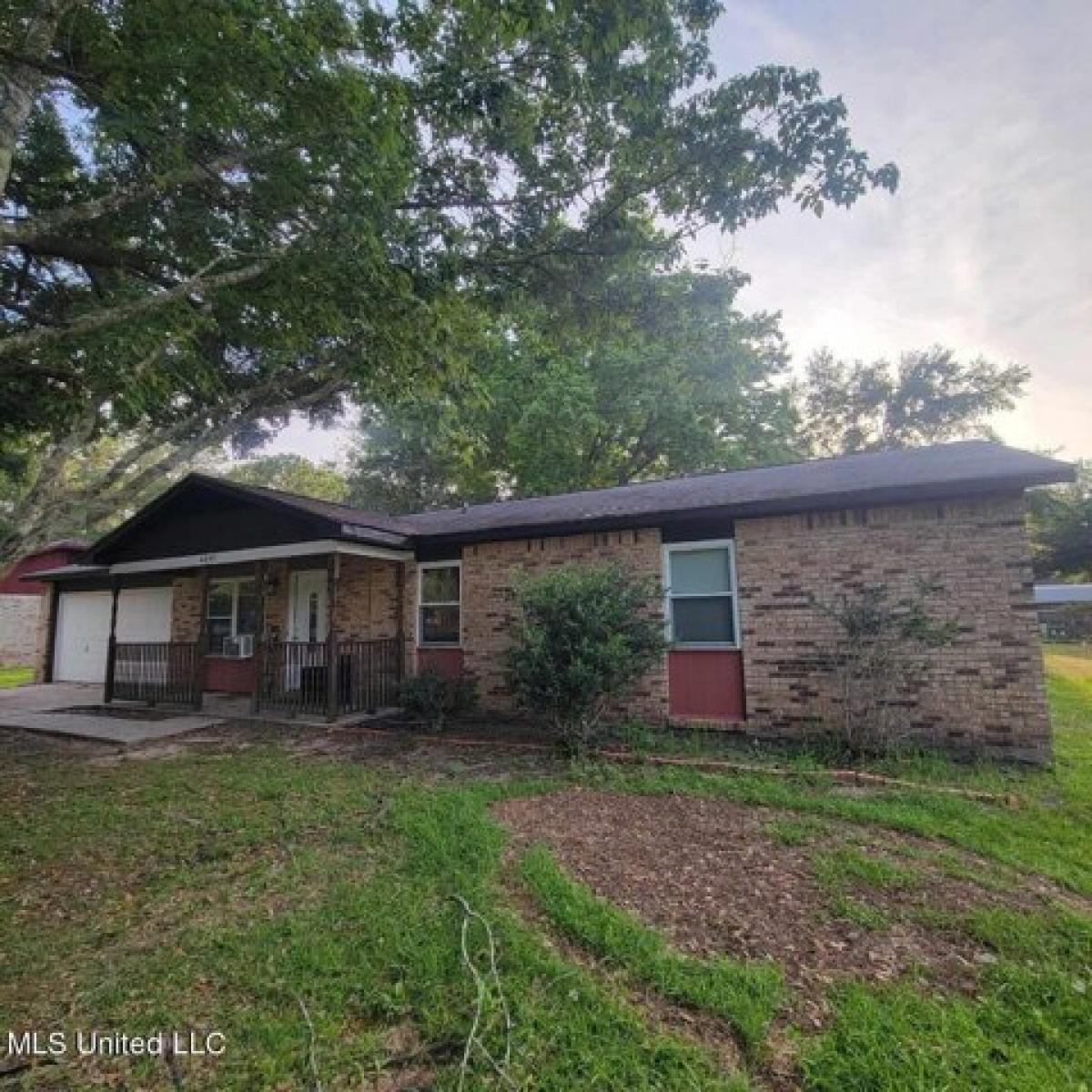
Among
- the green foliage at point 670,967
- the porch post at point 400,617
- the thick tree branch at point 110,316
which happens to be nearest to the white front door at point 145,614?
the porch post at point 400,617

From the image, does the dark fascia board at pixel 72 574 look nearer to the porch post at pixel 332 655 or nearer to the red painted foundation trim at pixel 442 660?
the porch post at pixel 332 655

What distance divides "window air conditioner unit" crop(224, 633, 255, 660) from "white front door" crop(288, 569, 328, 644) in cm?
134

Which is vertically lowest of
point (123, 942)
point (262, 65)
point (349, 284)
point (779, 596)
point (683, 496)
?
point (123, 942)

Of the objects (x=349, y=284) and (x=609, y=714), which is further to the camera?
(x=609, y=714)

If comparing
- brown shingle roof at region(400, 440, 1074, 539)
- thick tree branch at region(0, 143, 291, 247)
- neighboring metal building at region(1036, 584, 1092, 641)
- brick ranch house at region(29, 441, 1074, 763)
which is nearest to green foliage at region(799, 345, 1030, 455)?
neighboring metal building at region(1036, 584, 1092, 641)

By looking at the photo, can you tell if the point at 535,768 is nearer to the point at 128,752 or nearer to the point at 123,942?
the point at 123,942

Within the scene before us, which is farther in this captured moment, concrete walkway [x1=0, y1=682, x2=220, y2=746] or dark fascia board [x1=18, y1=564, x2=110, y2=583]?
dark fascia board [x1=18, y1=564, x2=110, y2=583]

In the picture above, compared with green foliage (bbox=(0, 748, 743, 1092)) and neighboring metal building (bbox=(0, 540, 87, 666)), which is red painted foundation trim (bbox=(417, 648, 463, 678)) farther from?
neighboring metal building (bbox=(0, 540, 87, 666))

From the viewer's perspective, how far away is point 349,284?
5.54 metres

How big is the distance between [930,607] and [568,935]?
596 cm

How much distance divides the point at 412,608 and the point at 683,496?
5.48 m

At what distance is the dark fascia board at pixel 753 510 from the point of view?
640 centimetres

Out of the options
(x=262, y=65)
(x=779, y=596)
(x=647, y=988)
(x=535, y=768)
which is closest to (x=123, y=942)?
(x=647, y=988)

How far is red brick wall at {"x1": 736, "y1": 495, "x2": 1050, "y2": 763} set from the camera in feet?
20.5
